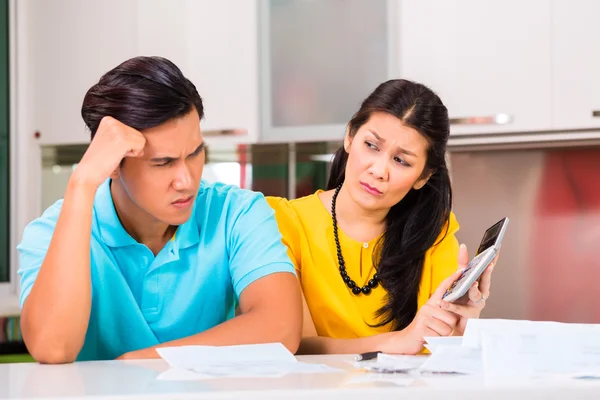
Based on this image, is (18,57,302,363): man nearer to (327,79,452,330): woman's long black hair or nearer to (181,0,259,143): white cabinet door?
(327,79,452,330): woman's long black hair

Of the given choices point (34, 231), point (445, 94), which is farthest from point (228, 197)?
point (445, 94)

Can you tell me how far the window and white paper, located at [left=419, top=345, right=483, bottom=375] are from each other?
2541 mm

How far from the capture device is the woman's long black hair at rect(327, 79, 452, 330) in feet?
5.86

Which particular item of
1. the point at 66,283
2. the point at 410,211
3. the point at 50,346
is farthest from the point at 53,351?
the point at 410,211

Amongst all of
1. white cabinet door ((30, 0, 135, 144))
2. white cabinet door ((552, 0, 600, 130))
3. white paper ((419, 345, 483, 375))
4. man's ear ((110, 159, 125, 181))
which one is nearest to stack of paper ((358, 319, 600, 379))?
white paper ((419, 345, 483, 375))

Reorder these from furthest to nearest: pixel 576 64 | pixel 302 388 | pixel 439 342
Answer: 1. pixel 576 64
2. pixel 439 342
3. pixel 302 388

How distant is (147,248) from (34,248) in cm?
20

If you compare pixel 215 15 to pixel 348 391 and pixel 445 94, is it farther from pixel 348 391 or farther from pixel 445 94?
pixel 348 391

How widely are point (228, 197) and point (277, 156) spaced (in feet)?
5.19

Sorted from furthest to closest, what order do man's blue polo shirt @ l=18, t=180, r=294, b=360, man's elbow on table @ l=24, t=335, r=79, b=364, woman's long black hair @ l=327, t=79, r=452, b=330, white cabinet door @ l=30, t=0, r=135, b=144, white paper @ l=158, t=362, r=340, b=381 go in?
white cabinet door @ l=30, t=0, r=135, b=144 → woman's long black hair @ l=327, t=79, r=452, b=330 → man's blue polo shirt @ l=18, t=180, r=294, b=360 → man's elbow on table @ l=24, t=335, r=79, b=364 → white paper @ l=158, t=362, r=340, b=381

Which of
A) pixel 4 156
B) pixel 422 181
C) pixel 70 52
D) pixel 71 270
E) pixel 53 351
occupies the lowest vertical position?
pixel 53 351

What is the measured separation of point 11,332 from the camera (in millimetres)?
2783

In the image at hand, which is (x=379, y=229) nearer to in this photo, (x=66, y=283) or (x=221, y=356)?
(x=66, y=283)

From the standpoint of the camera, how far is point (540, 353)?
38.9 inches
